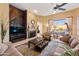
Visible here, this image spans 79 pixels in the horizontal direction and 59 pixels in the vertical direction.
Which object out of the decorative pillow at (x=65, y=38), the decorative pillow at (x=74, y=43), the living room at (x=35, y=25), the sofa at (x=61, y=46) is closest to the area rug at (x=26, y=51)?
the living room at (x=35, y=25)

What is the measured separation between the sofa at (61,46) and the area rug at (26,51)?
16cm

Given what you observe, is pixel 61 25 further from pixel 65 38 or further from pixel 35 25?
pixel 35 25

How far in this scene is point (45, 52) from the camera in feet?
7.82

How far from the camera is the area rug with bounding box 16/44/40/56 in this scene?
7.79 feet

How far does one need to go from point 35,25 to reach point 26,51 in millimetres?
580

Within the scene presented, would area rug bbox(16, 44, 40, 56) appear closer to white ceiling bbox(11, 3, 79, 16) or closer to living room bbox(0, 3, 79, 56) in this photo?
living room bbox(0, 3, 79, 56)

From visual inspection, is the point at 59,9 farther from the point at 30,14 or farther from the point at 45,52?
the point at 45,52

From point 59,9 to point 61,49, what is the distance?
82 cm

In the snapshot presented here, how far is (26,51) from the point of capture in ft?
7.88

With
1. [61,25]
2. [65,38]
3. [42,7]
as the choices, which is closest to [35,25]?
[42,7]

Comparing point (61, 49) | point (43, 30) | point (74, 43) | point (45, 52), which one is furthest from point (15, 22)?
point (74, 43)

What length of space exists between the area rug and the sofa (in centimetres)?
16

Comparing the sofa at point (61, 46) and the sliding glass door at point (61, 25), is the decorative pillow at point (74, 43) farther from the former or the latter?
the sliding glass door at point (61, 25)

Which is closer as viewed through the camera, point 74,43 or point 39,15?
point 74,43
